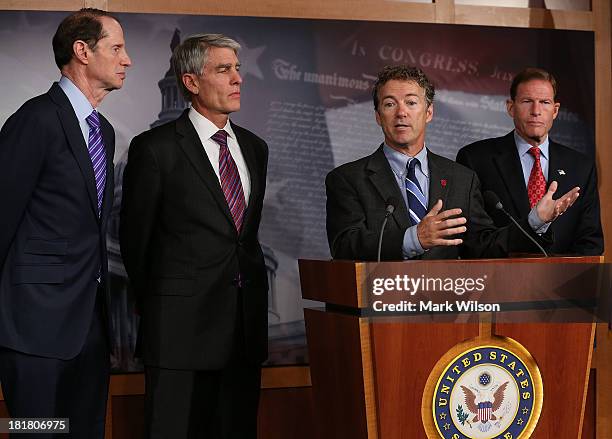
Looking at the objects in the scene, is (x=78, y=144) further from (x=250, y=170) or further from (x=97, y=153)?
(x=250, y=170)

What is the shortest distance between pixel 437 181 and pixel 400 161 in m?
0.15

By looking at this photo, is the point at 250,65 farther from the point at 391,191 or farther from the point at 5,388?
the point at 5,388

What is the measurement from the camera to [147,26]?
4363mm

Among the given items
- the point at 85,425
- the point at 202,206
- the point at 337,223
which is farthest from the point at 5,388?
the point at 337,223

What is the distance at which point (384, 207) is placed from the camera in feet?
10.7

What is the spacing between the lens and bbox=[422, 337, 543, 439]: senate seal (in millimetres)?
2764

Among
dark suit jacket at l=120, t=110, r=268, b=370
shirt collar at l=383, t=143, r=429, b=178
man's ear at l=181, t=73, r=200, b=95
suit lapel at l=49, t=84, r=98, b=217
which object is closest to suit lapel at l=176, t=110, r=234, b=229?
dark suit jacket at l=120, t=110, r=268, b=370

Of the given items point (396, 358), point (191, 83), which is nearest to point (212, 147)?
point (191, 83)

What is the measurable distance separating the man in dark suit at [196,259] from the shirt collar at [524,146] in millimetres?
1335

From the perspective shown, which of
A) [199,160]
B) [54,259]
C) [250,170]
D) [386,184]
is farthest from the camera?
[250,170]

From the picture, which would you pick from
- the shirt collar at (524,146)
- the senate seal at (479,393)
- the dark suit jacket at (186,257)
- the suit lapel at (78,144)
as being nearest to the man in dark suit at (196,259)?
the dark suit jacket at (186,257)

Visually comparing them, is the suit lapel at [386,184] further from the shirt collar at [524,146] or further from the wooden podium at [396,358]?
the shirt collar at [524,146]

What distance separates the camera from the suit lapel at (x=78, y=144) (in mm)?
3072

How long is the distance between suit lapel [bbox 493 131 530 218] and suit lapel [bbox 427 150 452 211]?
76 cm
